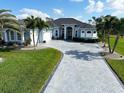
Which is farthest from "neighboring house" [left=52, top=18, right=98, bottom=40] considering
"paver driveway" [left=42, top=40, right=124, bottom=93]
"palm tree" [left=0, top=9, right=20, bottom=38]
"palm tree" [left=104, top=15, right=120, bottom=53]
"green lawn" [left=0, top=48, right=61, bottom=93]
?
"green lawn" [left=0, top=48, right=61, bottom=93]

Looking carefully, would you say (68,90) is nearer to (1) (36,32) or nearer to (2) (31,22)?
(2) (31,22)

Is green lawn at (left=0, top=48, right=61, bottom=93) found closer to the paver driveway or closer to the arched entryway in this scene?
the paver driveway

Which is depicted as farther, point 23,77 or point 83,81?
point 23,77

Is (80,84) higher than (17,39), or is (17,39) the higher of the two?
(17,39)

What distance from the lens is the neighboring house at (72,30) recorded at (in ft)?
129

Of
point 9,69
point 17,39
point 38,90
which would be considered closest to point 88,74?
point 38,90

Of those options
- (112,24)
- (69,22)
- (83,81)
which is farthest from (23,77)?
(69,22)

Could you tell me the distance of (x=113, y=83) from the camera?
35.6 ft

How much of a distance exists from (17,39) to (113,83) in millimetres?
22111

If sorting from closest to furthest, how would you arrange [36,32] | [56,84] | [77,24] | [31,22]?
1. [56,84]
2. [31,22]
3. [36,32]
4. [77,24]

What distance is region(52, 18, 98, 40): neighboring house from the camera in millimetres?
39438

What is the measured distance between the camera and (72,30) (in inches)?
1646

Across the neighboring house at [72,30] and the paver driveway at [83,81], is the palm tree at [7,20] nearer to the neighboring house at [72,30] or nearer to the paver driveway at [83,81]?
the paver driveway at [83,81]

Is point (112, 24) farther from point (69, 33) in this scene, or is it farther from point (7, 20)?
point (69, 33)
